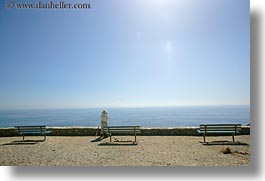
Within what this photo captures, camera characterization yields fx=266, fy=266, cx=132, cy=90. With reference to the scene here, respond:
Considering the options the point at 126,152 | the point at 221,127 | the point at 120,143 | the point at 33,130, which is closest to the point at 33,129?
the point at 33,130

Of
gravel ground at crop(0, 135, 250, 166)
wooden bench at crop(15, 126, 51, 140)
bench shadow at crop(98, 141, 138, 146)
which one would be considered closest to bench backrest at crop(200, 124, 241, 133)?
gravel ground at crop(0, 135, 250, 166)

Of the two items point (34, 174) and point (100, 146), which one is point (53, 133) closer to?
point (100, 146)

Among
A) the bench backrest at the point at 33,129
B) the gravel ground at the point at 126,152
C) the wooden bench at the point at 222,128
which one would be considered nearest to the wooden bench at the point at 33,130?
the bench backrest at the point at 33,129

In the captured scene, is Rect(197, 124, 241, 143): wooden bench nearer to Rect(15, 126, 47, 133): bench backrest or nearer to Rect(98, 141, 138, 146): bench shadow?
Rect(98, 141, 138, 146): bench shadow

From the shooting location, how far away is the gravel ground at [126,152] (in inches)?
192

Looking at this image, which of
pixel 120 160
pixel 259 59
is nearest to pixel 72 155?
pixel 120 160

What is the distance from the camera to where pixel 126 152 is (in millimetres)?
5469

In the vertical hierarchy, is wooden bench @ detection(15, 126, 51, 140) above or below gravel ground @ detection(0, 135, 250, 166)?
above

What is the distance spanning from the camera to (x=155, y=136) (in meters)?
7.37

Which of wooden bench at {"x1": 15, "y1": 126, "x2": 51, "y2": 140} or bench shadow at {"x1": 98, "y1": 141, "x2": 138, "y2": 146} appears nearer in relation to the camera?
bench shadow at {"x1": 98, "y1": 141, "x2": 138, "y2": 146}

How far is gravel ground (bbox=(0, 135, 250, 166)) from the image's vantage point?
4.88 meters

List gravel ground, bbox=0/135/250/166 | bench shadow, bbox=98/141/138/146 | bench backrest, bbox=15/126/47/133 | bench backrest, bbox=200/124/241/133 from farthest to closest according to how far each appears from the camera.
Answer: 1. bench backrest, bbox=15/126/47/133
2. bench backrest, bbox=200/124/241/133
3. bench shadow, bbox=98/141/138/146
4. gravel ground, bbox=0/135/250/166

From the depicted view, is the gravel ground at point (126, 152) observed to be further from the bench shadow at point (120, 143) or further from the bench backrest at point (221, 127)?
the bench backrest at point (221, 127)

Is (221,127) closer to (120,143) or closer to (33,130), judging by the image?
(120,143)
